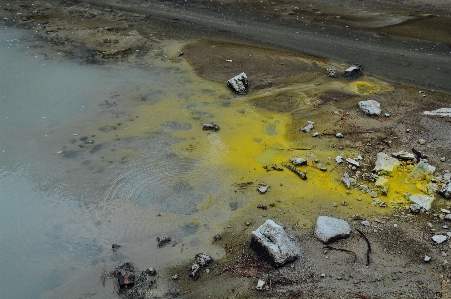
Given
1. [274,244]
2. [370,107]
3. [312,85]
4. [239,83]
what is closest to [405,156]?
[370,107]

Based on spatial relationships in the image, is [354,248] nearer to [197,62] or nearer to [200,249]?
[200,249]

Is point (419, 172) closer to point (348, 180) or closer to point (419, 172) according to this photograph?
point (419, 172)

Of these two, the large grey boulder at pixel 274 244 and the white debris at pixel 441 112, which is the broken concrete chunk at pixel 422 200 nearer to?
the large grey boulder at pixel 274 244

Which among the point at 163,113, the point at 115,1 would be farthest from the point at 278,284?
the point at 115,1

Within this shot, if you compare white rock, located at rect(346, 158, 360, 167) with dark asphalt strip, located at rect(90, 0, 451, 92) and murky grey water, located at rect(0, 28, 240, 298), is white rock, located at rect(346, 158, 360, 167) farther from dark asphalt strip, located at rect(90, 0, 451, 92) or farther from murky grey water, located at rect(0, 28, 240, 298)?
dark asphalt strip, located at rect(90, 0, 451, 92)

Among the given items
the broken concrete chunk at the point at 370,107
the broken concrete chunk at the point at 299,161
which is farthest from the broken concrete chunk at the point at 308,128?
the broken concrete chunk at the point at 370,107

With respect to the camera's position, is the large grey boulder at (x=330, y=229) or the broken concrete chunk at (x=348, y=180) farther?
the broken concrete chunk at (x=348, y=180)

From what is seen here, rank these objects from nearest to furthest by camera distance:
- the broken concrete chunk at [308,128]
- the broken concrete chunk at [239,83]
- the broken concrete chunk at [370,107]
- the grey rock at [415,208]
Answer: the grey rock at [415,208] < the broken concrete chunk at [308,128] < the broken concrete chunk at [370,107] < the broken concrete chunk at [239,83]

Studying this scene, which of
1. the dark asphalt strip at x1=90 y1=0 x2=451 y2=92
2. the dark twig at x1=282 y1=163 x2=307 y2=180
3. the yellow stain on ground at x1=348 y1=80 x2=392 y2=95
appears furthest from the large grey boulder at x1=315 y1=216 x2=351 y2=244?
the dark asphalt strip at x1=90 y1=0 x2=451 y2=92
